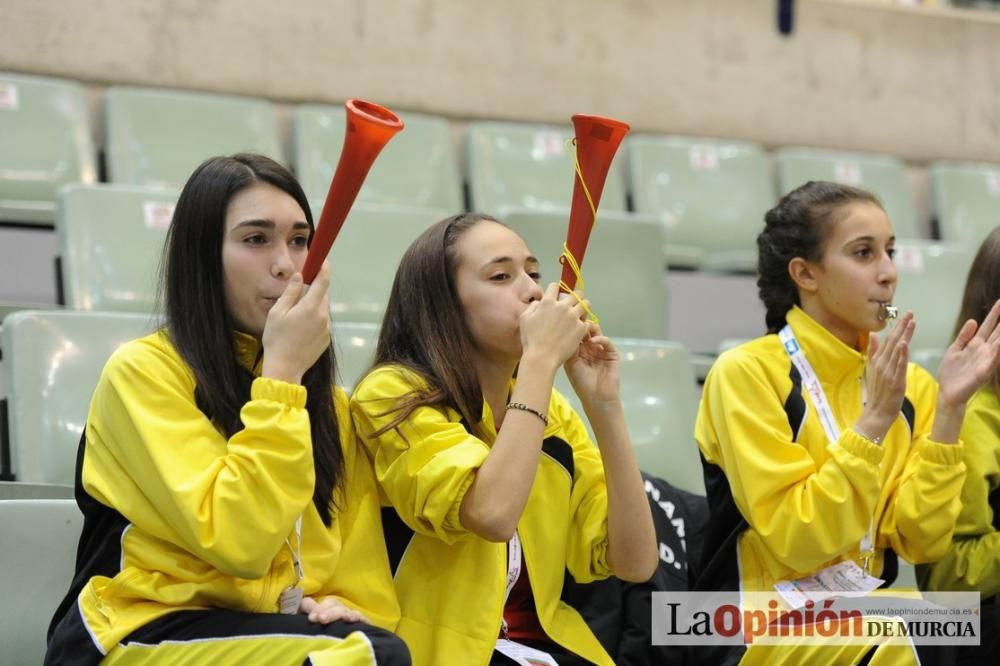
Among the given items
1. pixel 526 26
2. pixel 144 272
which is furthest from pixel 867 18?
pixel 144 272

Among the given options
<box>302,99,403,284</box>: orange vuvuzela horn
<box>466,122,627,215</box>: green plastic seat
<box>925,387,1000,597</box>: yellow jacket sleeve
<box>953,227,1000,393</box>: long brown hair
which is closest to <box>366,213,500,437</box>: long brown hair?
<box>302,99,403,284</box>: orange vuvuzela horn

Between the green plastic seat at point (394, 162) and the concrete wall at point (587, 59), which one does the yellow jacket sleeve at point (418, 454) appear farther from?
the concrete wall at point (587, 59)

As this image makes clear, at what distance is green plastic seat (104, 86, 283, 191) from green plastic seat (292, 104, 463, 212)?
128 millimetres

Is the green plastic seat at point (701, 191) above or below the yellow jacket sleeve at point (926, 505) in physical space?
above

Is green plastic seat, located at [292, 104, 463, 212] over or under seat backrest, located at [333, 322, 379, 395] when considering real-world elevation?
over

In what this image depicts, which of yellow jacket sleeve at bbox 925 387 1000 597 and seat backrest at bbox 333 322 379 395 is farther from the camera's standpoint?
seat backrest at bbox 333 322 379 395

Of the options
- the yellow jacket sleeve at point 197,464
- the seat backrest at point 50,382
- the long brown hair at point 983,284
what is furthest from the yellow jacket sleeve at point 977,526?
the seat backrest at point 50,382

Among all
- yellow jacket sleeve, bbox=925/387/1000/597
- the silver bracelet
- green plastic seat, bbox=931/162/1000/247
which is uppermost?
green plastic seat, bbox=931/162/1000/247

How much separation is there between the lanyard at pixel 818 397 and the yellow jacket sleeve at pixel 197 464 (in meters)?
1.12

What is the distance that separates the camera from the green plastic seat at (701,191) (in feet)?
15.9

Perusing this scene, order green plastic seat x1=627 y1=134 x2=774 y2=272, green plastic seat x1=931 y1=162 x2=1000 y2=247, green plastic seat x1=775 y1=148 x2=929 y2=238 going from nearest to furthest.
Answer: green plastic seat x1=627 y1=134 x2=774 y2=272, green plastic seat x1=775 y1=148 x2=929 y2=238, green plastic seat x1=931 y1=162 x2=1000 y2=247

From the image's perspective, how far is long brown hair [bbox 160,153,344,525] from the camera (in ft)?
6.37

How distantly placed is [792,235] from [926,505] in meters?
0.64

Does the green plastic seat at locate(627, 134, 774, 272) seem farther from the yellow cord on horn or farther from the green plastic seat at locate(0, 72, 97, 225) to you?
the yellow cord on horn
